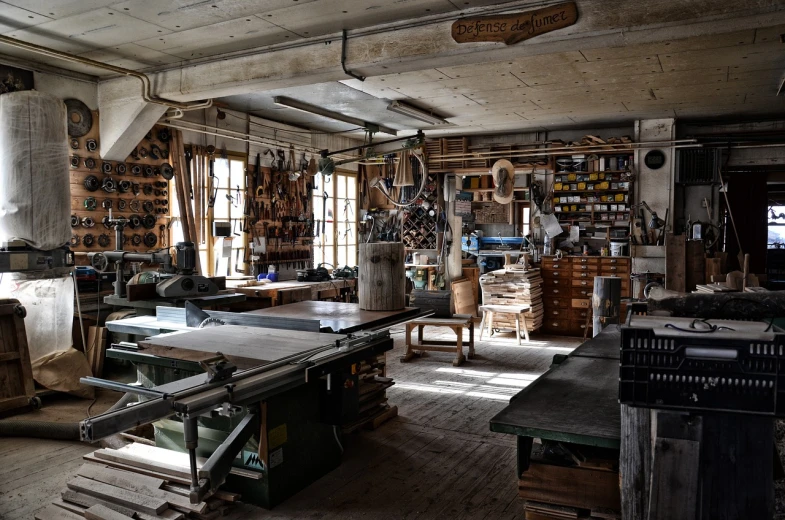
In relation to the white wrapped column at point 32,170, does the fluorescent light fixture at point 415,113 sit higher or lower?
higher

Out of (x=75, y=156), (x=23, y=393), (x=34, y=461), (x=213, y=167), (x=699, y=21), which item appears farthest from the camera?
(x=213, y=167)

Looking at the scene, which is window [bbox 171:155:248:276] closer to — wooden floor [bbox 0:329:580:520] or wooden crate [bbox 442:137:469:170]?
wooden floor [bbox 0:329:580:520]

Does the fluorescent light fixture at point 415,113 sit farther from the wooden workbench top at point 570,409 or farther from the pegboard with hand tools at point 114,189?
the wooden workbench top at point 570,409

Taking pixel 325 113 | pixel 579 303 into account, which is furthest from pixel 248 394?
pixel 579 303

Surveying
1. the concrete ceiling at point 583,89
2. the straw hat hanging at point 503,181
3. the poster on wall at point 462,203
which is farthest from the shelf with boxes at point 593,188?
the poster on wall at point 462,203

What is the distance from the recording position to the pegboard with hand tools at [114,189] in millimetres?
5531

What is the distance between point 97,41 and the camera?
4.68 metres

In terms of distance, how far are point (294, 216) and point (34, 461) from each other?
194 inches

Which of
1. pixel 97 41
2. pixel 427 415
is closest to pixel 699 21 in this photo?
pixel 427 415

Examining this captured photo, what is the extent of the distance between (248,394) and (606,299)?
3.51 metres

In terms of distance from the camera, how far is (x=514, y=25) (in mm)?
3752

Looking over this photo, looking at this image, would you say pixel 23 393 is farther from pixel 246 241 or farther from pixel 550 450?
pixel 550 450

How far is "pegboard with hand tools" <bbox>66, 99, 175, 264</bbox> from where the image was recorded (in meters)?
5.53

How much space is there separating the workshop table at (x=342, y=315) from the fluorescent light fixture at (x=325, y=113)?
362 centimetres
